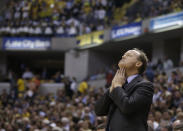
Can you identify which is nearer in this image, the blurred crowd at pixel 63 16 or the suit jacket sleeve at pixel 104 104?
the suit jacket sleeve at pixel 104 104

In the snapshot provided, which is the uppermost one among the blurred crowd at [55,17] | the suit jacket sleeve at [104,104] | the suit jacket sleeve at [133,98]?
the suit jacket sleeve at [133,98]

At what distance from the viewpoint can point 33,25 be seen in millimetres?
23969

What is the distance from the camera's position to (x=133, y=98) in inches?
131

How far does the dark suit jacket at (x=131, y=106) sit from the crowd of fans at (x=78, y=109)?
7.53ft

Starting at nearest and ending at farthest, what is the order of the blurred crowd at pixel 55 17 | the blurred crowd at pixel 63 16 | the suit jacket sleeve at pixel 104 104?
the suit jacket sleeve at pixel 104 104
the blurred crowd at pixel 63 16
the blurred crowd at pixel 55 17

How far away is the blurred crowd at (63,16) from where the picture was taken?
2156cm

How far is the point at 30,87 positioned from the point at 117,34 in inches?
204

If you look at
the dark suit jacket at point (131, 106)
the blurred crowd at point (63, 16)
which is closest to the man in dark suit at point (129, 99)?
the dark suit jacket at point (131, 106)

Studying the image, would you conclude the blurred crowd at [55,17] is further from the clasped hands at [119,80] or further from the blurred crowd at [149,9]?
the clasped hands at [119,80]

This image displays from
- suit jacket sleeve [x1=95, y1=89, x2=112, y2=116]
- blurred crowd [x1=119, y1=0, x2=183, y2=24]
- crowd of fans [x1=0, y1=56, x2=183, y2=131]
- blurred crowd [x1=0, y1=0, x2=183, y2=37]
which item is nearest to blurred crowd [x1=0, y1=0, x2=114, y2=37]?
blurred crowd [x1=0, y1=0, x2=183, y2=37]

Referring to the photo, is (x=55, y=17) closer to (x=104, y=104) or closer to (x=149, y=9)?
(x=149, y=9)

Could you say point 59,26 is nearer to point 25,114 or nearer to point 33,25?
point 33,25

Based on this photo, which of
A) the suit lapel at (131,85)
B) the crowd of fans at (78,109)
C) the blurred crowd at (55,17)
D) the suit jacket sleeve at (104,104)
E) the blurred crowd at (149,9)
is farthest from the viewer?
the blurred crowd at (55,17)

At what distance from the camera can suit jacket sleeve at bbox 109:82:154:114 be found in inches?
130
